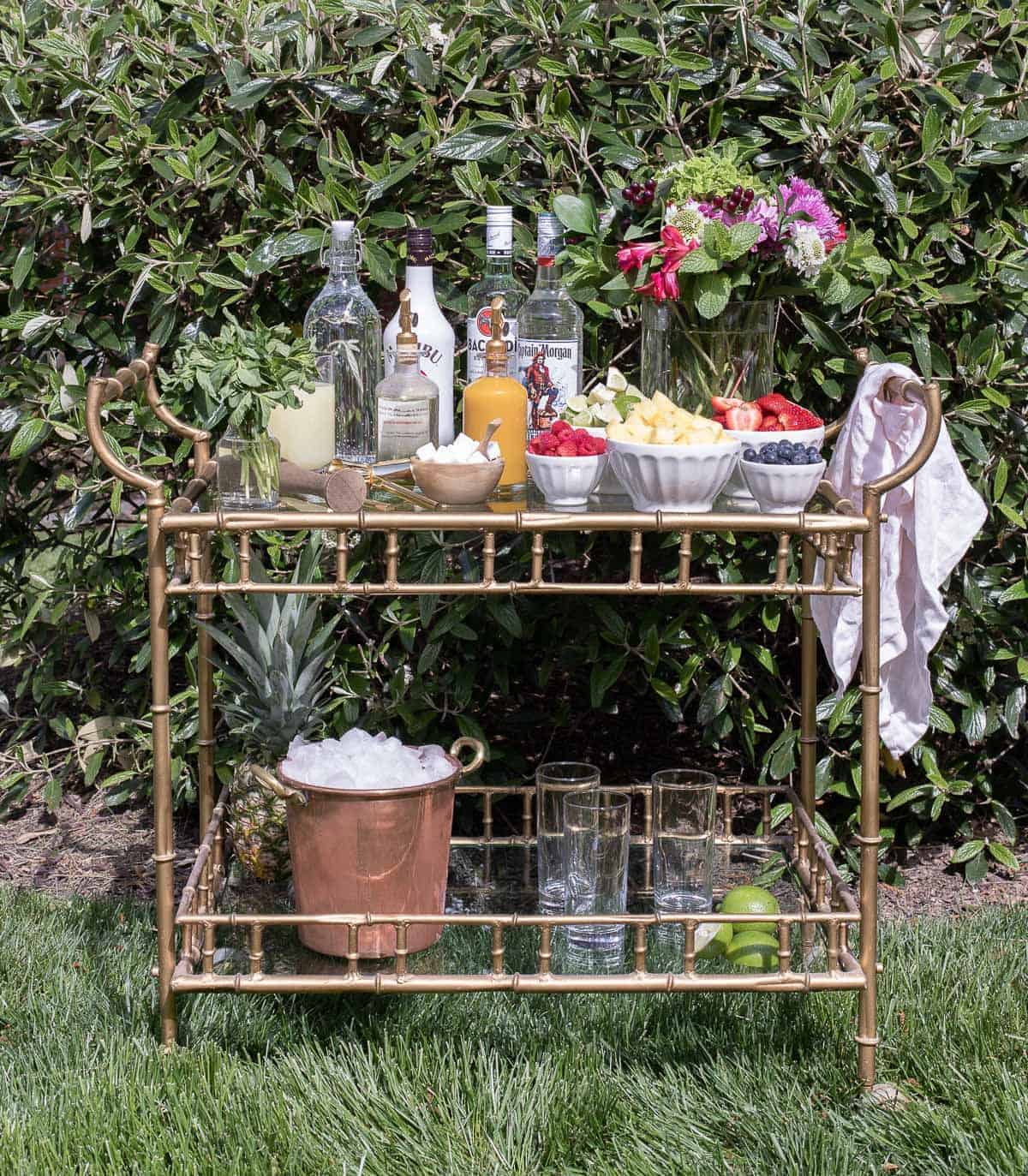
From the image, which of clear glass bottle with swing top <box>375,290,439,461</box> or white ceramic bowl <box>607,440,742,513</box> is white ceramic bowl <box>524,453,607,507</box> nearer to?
white ceramic bowl <box>607,440,742,513</box>

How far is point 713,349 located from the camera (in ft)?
8.09

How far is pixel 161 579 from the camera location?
2217mm

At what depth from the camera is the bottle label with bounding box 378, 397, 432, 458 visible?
2.38 metres

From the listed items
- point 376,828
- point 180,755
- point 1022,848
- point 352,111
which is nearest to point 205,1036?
point 376,828

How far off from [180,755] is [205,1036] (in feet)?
2.86

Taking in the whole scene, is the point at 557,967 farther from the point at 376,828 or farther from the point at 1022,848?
the point at 1022,848

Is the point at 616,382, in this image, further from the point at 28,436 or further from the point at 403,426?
the point at 28,436

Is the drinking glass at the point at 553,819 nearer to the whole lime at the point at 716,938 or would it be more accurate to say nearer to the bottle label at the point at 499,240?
the whole lime at the point at 716,938

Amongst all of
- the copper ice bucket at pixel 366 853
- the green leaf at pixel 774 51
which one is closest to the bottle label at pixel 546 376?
the copper ice bucket at pixel 366 853

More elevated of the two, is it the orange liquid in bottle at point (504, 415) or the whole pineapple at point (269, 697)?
the orange liquid in bottle at point (504, 415)

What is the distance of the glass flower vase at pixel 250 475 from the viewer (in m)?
2.25

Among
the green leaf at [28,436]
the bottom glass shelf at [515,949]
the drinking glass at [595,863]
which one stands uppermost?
the green leaf at [28,436]

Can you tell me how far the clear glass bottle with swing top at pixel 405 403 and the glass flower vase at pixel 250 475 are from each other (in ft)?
0.67

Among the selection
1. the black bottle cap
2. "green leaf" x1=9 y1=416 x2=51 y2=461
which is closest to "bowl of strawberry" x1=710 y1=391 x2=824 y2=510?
the black bottle cap
